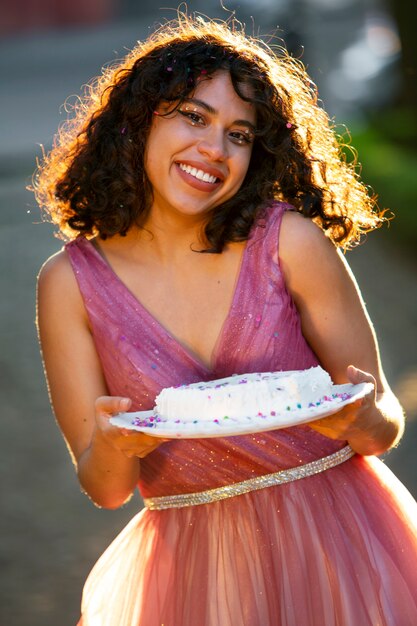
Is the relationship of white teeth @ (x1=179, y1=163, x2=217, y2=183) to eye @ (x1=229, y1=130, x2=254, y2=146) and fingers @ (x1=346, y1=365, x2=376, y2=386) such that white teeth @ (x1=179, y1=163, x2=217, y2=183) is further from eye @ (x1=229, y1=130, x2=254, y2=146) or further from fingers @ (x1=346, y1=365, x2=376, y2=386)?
fingers @ (x1=346, y1=365, x2=376, y2=386)

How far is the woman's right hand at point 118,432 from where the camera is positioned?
2682 mm

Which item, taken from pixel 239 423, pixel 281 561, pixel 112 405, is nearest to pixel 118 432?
pixel 112 405

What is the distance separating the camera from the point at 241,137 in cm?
316

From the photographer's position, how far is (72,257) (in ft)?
10.6

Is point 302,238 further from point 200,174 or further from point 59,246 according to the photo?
point 59,246

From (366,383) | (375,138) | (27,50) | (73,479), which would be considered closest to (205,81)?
(366,383)

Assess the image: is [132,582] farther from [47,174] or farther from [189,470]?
[47,174]

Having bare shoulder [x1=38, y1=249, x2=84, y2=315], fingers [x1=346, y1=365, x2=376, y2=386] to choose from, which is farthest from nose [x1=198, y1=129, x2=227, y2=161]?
fingers [x1=346, y1=365, x2=376, y2=386]

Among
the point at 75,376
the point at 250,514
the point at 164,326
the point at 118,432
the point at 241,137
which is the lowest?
A: the point at 250,514

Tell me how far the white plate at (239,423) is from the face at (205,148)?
26.2 inches

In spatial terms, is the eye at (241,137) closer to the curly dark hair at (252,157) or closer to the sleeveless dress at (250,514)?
the curly dark hair at (252,157)

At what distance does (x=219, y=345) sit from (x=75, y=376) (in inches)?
15.4

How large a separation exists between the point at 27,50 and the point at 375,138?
42.1 ft

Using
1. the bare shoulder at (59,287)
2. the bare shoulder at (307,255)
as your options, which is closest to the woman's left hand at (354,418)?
the bare shoulder at (307,255)
